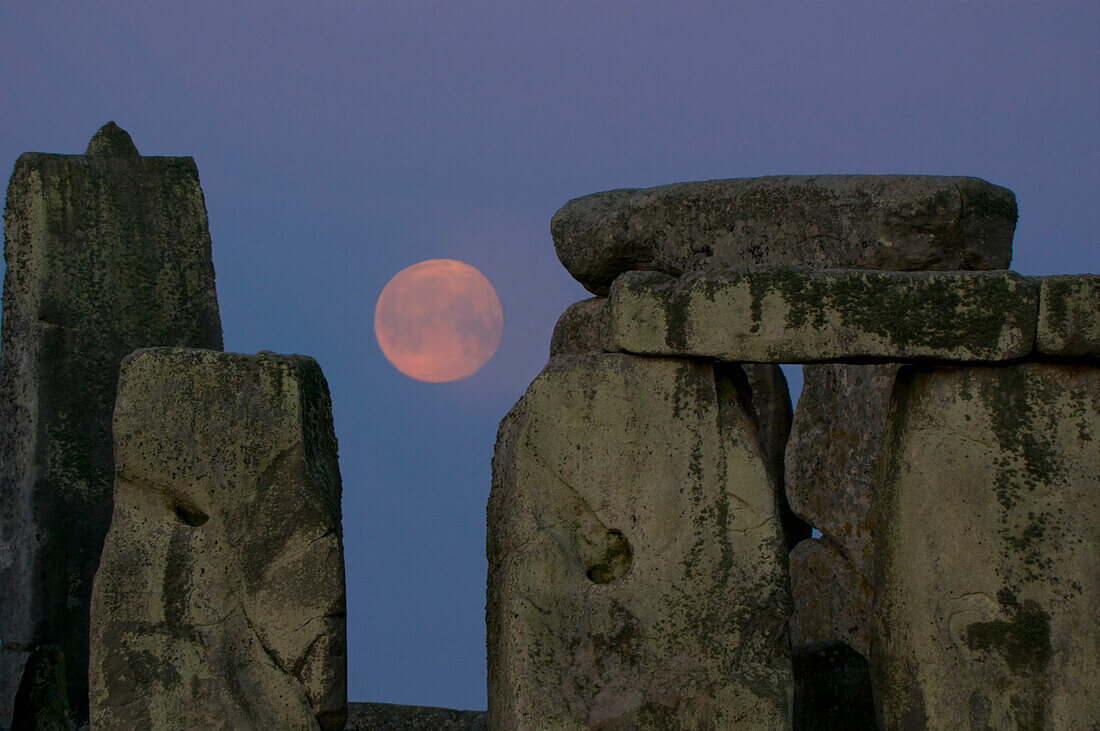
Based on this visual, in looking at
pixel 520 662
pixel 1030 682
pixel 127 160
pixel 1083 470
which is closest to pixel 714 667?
pixel 520 662

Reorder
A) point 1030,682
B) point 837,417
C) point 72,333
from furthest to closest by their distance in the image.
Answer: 1. point 837,417
2. point 72,333
3. point 1030,682

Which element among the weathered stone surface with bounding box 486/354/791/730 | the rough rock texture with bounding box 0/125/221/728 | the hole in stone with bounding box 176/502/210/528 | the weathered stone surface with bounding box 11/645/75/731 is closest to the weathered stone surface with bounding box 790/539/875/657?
the weathered stone surface with bounding box 486/354/791/730

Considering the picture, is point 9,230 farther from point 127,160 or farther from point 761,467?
point 761,467

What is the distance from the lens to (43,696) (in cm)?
676

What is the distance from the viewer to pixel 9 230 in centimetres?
716

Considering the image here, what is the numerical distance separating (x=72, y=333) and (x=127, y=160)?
926 millimetres

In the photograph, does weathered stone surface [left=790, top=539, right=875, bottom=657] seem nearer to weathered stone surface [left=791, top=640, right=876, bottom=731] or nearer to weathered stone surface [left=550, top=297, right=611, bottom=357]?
weathered stone surface [left=791, top=640, right=876, bottom=731]

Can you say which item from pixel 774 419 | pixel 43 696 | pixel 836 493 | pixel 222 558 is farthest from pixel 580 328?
pixel 43 696

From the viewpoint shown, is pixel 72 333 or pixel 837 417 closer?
pixel 72 333

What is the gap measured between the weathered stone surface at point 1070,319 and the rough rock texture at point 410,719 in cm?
347

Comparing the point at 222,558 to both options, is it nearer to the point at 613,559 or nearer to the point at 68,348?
the point at 613,559

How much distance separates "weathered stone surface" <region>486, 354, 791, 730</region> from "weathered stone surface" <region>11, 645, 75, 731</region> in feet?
7.21

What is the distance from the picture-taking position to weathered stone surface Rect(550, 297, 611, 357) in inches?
302

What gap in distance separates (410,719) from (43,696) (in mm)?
1841
